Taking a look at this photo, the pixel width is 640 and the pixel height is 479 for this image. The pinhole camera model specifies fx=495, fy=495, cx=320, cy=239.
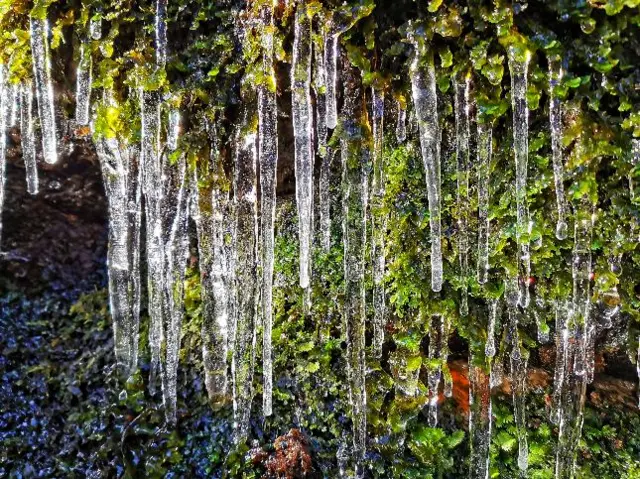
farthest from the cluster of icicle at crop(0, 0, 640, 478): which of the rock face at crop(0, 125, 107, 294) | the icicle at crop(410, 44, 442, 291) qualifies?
the rock face at crop(0, 125, 107, 294)

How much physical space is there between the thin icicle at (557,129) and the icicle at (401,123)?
61cm

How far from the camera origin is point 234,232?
2492 millimetres

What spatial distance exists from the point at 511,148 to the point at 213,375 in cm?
205

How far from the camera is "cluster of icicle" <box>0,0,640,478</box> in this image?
204 cm

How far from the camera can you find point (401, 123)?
2234 millimetres

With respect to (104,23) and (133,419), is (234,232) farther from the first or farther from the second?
(133,419)

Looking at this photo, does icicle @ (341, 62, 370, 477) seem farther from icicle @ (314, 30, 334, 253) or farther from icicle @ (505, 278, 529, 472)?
icicle @ (505, 278, 529, 472)

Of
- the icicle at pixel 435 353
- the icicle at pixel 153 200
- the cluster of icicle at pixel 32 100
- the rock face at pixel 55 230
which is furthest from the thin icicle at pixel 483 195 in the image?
the rock face at pixel 55 230

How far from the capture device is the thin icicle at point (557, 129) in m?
1.83

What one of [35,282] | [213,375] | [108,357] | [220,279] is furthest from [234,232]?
[35,282]

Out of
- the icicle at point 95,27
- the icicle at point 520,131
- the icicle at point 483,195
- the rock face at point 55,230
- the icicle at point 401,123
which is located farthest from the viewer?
the rock face at point 55,230

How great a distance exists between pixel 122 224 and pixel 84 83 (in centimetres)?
72

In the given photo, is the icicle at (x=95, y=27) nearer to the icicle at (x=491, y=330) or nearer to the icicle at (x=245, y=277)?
the icicle at (x=245, y=277)

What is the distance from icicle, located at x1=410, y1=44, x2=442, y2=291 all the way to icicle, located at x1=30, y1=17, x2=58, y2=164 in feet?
5.69
